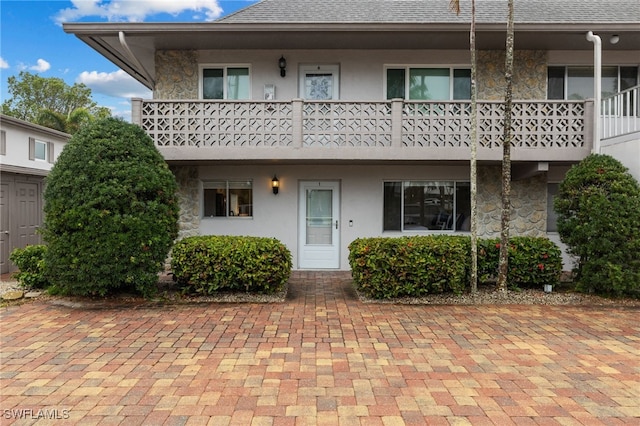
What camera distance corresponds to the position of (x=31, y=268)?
761cm

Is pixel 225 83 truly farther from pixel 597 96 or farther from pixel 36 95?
pixel 36 95

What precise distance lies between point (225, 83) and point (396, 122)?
4457mm

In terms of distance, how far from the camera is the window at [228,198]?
9969 millimetres

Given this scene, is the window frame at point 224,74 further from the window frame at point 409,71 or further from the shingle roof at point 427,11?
the window frame at point 409,71

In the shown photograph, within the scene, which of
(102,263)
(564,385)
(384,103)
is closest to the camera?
(564,385)

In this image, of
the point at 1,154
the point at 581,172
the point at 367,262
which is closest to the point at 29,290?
the point at 1,154

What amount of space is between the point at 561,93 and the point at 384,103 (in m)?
4.85

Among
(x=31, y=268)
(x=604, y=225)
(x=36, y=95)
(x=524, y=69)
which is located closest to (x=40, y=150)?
(x=31, y=268)

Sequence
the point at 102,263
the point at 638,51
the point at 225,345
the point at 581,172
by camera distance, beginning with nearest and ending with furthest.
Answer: the point at 225,345
the point at 102,263
the point at 581,172
the point at 638,51

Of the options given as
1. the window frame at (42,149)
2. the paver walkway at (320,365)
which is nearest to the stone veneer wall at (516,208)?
the paver walkway at (320,365)

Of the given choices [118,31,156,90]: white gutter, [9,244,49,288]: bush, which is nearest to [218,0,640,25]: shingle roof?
[118,31,156,90]: white gutter

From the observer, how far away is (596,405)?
340 centimetres

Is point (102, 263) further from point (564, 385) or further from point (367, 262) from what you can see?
point (564, 385)

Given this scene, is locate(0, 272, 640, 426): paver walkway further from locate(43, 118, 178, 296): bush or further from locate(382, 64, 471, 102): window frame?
locate(382, 64, 471, 102): window frame
